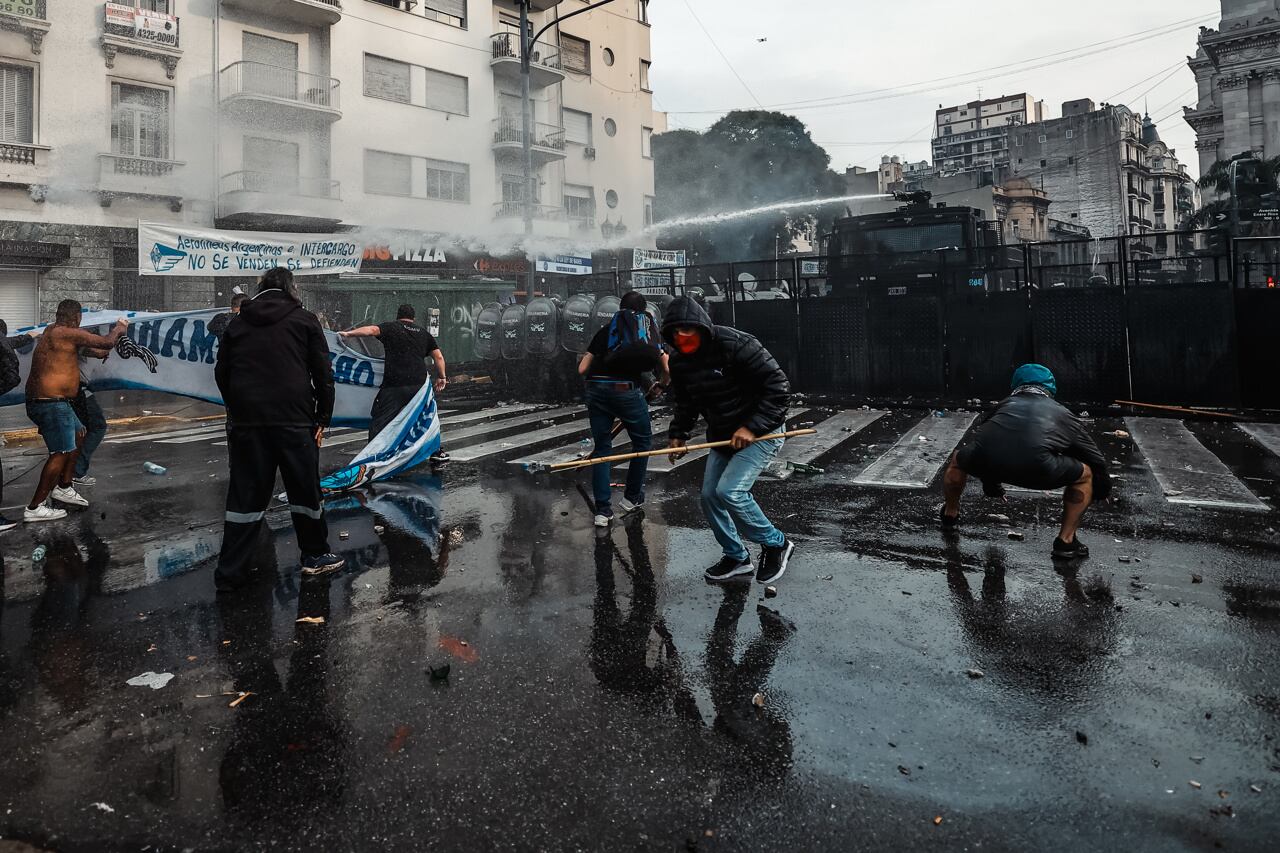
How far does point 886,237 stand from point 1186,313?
5175 millimetres

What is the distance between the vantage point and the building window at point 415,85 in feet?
A: 88.5

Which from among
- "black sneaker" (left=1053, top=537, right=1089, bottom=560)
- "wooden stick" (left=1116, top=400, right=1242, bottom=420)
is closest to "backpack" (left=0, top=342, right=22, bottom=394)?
"black sneaker" (left=1053, top=537, right=1089, bottom=560)

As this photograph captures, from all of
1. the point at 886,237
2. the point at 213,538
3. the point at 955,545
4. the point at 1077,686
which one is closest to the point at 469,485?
the point at 213,538

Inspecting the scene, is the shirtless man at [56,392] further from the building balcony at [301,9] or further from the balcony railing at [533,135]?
the balcony railing at [533,135]

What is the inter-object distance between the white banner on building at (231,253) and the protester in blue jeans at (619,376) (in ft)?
36.8

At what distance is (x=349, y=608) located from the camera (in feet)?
15.3

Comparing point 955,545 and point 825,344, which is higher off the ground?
point 825,344

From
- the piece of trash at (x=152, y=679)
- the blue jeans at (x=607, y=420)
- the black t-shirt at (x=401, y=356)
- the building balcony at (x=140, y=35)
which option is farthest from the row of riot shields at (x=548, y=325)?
the building balcony at (x=140, y=35)

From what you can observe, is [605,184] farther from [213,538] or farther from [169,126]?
[213,538]

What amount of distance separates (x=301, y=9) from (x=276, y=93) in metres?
2.54

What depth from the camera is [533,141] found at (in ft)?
102

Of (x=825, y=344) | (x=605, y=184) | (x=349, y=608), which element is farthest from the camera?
(x=605, y=184)

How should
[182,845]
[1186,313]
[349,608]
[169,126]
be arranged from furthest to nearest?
[169,126] → [1186,313] → [349,608] → [182,845]

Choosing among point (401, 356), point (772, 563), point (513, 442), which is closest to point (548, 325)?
point (513, 442)
